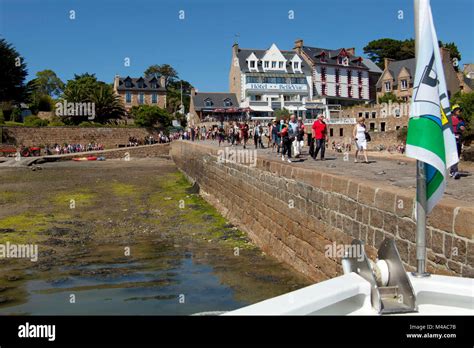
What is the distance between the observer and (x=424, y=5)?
3436 millimetres

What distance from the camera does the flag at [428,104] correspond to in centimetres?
339

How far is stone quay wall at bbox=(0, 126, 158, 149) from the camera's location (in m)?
49.5

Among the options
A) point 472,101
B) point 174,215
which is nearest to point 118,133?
point 472,101

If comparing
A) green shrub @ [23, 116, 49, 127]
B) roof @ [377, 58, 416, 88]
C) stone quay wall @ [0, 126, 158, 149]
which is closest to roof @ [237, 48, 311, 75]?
roof @ [377, 58, 416, 88]

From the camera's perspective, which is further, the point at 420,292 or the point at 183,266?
the point at 183,266

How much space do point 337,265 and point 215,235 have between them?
5920 mm

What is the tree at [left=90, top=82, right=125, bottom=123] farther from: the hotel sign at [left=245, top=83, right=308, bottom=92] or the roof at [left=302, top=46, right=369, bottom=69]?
the roof at [left=302, top=46, right=369, bottom=69]

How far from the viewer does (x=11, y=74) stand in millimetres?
51719

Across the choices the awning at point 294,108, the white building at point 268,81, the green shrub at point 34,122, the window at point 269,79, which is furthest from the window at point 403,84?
the green shrub at point 34,122
